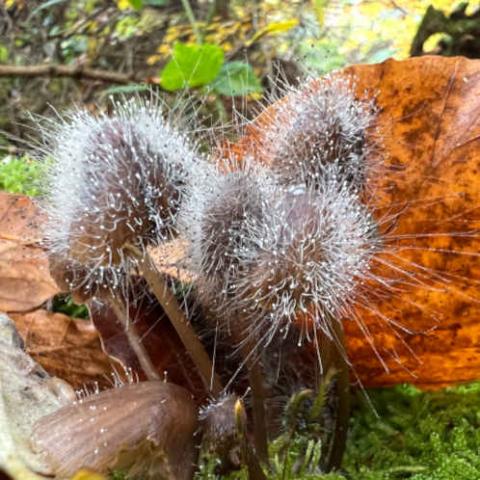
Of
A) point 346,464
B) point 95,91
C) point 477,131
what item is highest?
point 477,131

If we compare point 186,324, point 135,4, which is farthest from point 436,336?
point 135,4

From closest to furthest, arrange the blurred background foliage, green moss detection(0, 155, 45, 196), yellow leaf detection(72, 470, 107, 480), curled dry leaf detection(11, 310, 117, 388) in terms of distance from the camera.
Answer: yellow leaf detection(72, 470, 107, 480), curled dry leaf detection(11, 310, 117, 388), green moss detection(0, 155, 45, 196), the blurred background foliage

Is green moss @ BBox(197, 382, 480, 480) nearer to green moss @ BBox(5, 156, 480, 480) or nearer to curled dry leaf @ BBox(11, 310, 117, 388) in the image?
green moss @ BBox(5, 156, 480, 480)

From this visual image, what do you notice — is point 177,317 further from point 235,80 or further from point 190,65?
point 235,80

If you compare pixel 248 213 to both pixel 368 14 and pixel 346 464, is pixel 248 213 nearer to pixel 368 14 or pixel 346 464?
pixel 346 464

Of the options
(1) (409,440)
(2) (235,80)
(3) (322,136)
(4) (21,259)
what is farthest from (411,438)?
(2) (235,80)

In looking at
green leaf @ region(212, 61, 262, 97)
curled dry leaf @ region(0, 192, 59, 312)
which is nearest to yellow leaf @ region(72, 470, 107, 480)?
curled dry leaf @ region(0, 192, 59, 312)
